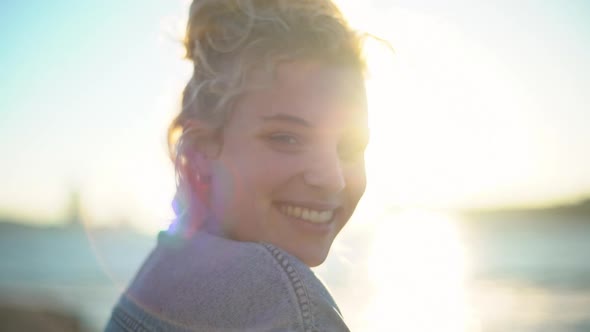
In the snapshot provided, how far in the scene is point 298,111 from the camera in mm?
1814

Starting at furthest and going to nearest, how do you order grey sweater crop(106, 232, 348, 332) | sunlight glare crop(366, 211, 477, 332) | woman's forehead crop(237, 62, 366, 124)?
sunlight glare crop(366, 211, 477, 332) < woman's forehead crop(237, 62, 366, 124) < grey sweater crop(106, 232, 348, 332)

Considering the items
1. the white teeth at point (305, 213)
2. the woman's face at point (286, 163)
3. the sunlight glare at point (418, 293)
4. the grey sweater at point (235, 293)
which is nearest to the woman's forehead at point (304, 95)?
the woman's face at point (286, 163)

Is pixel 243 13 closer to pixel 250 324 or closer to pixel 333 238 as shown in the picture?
pixel 333 238

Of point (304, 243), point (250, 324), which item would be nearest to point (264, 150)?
point (304, 243)

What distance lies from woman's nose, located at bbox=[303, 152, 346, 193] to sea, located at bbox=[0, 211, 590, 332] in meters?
0.55

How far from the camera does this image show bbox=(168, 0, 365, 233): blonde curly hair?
74.1 inches

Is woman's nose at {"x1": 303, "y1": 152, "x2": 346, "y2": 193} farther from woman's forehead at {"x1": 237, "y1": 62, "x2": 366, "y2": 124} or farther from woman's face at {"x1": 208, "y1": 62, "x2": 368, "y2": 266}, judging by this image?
woman's forehead at {"x1": 237, "y1": 62, "x2": 366, "y2": 124}

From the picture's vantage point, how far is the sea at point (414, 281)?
9.16 meters

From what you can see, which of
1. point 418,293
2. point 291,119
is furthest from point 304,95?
point 418,293

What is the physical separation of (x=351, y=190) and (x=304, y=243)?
0.27 metres

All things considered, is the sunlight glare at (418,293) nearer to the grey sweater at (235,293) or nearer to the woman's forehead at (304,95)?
the woman's forehead at (304,95)

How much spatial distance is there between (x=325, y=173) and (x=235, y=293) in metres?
0.57

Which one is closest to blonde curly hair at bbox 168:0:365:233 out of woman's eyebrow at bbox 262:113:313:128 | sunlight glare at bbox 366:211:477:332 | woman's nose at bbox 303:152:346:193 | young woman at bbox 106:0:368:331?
young woman at bbox 106:0:368:331

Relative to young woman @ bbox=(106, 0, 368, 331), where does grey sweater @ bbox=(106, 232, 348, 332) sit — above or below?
below
